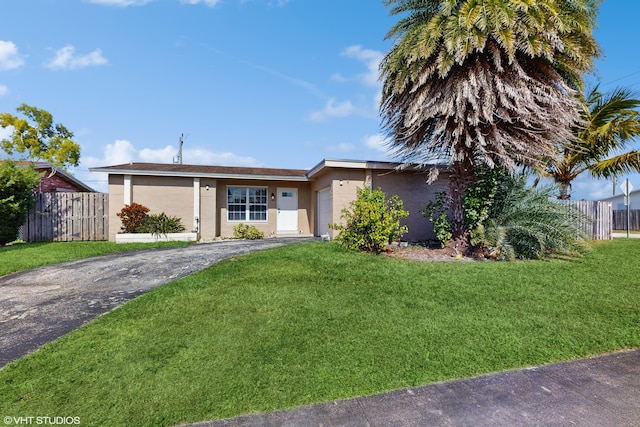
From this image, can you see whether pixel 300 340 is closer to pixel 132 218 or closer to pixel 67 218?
pixel 132 218

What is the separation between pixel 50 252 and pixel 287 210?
882 centimetres

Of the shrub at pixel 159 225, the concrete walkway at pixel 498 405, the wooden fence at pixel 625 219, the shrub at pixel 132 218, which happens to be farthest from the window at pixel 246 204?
the wooden fence at pixel 625 219

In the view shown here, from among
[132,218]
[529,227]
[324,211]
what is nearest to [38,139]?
[132,218]

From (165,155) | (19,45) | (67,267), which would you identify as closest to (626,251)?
(67,267)

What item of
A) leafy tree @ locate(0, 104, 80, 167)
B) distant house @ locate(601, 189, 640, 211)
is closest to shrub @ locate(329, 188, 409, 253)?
leafy tree @ locate(0, 104, 80, 167)

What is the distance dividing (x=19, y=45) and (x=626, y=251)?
19084 millimetres

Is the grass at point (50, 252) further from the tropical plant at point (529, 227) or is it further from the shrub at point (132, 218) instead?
the tropical plant at point (529, 227)

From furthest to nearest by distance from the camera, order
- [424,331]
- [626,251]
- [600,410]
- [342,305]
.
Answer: [626,251] < [342,305] < [424,331] < [600,410]

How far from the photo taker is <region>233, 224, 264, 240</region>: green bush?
14.2 metres

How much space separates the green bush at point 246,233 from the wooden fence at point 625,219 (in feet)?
89.0

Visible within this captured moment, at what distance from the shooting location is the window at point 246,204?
1473 cm

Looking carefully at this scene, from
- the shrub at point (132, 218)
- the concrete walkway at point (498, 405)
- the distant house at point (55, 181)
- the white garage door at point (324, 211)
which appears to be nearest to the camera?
the concrete walkway at point (498, 405)

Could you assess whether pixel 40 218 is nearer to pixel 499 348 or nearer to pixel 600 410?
pixel 499 348

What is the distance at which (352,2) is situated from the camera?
34.6ft
